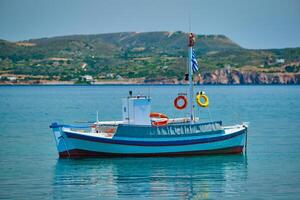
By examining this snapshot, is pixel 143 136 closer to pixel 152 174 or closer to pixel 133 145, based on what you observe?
pixel 133 145

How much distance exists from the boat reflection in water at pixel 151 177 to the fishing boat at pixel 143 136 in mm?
481

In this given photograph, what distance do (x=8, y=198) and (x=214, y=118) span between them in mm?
43556

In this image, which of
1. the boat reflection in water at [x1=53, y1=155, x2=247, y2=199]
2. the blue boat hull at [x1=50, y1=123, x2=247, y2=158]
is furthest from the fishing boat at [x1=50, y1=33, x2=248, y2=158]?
the boat reflection in water at [x1=53, y1=155, x2=247, y2=199]

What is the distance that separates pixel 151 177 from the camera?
36312 millimetres

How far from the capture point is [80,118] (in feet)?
242

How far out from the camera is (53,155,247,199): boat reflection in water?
32.6 meters

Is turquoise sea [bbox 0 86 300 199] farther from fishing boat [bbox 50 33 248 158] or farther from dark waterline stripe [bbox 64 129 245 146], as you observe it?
dark waterline stripe [bbox 64 129 245 146]

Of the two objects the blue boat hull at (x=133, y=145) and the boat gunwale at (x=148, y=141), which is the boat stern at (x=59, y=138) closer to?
the blue boat hull at (x=133, y=145)

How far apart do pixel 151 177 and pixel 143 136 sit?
16.5ft

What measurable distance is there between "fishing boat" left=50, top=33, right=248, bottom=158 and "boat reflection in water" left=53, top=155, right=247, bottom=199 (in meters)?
0.48

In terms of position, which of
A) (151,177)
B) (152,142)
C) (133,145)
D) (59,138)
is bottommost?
(151,177)

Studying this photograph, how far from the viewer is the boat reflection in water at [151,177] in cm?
3259

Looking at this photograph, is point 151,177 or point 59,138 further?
point 59,138

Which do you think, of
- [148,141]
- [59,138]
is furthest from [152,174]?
[59,138]
